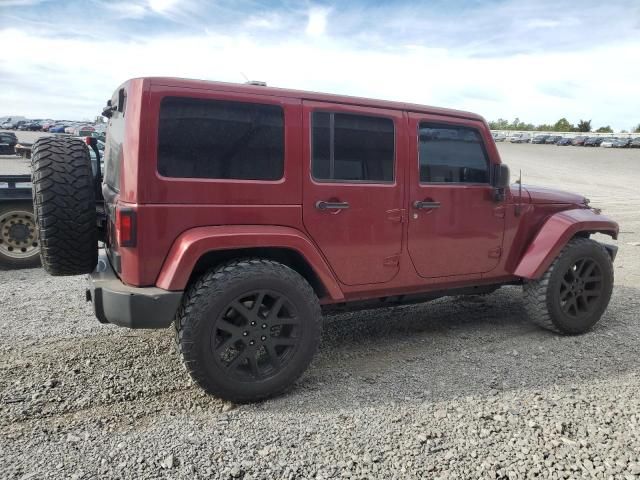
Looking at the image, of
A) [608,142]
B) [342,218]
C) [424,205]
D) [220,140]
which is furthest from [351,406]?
[608,142]

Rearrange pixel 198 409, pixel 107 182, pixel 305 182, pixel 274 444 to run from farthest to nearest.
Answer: pixel 107 182
pixel 305 182
pixel 198 409
pixel 274 444

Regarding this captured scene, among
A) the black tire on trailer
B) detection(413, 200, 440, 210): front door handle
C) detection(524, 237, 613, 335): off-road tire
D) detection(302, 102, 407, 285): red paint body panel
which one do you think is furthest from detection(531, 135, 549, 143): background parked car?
detection(302, 102, 407, 285): red paint body panel

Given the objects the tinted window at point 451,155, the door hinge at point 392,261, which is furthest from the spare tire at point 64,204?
the tinted window at point 451,155

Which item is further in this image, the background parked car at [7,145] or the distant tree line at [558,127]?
the distant tree line at [558,127]

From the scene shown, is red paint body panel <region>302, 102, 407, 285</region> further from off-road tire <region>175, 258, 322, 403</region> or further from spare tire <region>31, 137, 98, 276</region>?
spare tire <region>31, 137, 98, 276</region>

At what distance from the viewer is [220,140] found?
3.07 m

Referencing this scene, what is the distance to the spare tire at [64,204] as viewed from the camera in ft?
10.2

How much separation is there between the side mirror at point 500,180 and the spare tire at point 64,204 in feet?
9.88

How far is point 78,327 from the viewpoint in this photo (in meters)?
4.41

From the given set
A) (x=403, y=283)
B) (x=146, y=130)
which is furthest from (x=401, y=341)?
(x=146, y=130)

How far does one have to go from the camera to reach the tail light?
287 cm

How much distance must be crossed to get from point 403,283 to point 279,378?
3.90 feet

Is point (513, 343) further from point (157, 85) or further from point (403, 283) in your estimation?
point (157, 85)

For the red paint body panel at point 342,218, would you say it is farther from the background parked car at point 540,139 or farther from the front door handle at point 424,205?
the background parked car at point 540,139
